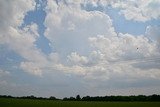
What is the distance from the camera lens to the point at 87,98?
504ft

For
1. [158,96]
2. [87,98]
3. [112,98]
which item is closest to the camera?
[158,96]

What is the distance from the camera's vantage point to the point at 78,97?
511 feet

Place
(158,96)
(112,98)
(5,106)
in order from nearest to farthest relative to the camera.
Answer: (5,106) < (158,96) < (112,98)

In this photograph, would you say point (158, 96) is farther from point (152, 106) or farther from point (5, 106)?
point (5, 106)

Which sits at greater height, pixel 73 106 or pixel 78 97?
pixel 78 97

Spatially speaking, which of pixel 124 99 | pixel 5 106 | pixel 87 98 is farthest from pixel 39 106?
pixel 87 98

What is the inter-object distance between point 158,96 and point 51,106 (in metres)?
59.0

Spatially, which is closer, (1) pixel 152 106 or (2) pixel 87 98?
(1) pixel 152 106

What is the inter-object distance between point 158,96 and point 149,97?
4.39 m

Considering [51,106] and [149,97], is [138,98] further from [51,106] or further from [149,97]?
[51,106]

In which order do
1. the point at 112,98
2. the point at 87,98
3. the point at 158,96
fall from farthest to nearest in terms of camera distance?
1. the point at 87,98
2. the point at 112,98
3. the point at 158,96

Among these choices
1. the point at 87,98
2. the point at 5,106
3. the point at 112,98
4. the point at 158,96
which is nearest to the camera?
the point at 5,106

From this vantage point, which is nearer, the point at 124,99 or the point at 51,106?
the point at 51,106

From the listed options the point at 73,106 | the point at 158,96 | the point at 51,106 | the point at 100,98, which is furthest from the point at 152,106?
the point at 100,98
